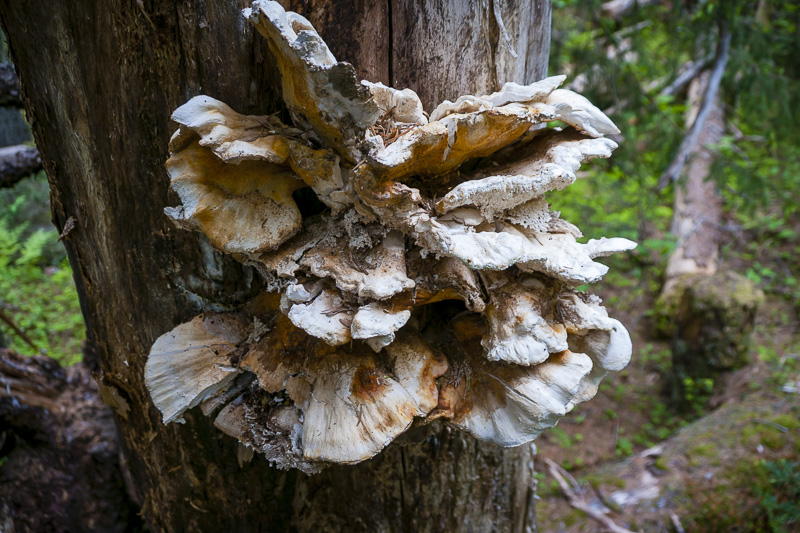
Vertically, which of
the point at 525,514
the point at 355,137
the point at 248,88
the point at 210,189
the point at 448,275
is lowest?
the point at 525,514

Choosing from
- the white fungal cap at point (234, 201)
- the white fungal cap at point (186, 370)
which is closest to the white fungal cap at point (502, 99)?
the white fungal cap at point (234, 201)

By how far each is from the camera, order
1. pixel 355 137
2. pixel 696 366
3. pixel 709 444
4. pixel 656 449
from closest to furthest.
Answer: pixel 355 137
pixel 709 444
pixel 656 449
pixel 696 366

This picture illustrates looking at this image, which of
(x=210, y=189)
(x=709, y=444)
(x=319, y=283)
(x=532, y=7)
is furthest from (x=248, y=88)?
(x=709, y=444)

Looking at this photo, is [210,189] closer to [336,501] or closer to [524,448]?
[336,501]

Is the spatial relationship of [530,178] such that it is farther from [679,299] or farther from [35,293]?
[35,293]

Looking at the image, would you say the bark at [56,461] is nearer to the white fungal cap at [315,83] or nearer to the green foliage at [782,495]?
the white fungal cap at [315,83]
